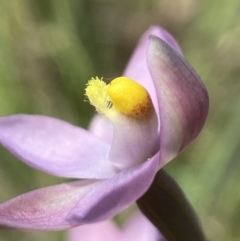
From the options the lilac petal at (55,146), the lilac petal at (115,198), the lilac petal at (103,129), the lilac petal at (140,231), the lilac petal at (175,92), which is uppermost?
the lilac petal at (175,92)

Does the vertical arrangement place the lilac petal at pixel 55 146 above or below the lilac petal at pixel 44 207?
above

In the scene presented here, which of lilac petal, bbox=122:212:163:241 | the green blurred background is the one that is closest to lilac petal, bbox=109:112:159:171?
lilac petal, bbox=122:212:163:241

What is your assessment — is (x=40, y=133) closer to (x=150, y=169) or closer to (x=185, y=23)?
(x=150, y=169)

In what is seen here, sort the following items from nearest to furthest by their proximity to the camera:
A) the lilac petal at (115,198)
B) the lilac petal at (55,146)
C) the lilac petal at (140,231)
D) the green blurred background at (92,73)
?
the lilac petal at (115,198), the lilac petal at (55,146), the lilac petal at (140,231), the green blurred background at (92,73)

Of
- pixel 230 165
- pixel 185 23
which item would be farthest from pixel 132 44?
pixel 230 165

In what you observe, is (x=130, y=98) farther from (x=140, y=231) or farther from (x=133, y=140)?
(x=140, y=231)

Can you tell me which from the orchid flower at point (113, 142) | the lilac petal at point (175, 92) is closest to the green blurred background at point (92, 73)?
the orchid flower at point (113, 142)

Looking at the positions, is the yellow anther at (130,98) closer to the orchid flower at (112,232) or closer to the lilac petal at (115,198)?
the lilac petal at (115,198)

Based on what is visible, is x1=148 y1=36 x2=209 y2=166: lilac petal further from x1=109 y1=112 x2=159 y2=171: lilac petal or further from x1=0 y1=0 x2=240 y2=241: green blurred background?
x1=0 y1=0 x2=240 y2=241: green blurred background
